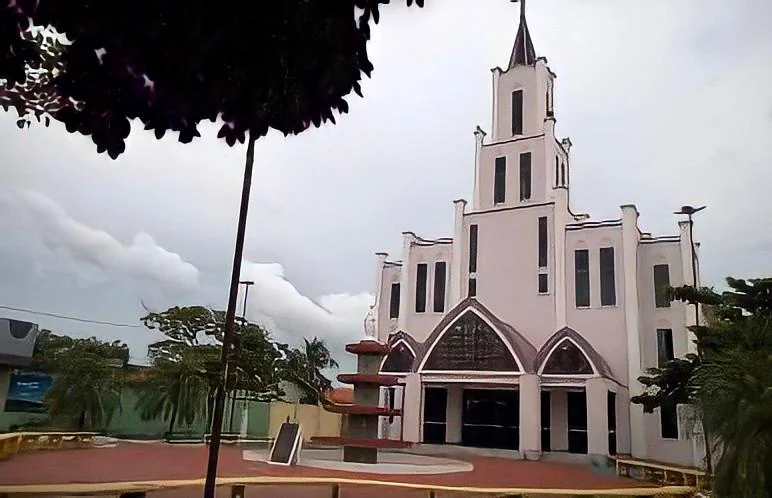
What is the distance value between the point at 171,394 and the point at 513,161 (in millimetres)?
9039

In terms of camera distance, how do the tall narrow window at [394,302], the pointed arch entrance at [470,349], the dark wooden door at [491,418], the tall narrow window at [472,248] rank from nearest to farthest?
the pointed arch entrance at [470,349] < the dark wooden door at [491,418] < the tall narrow window at [472,248] < the tall narrow window at [394,302]

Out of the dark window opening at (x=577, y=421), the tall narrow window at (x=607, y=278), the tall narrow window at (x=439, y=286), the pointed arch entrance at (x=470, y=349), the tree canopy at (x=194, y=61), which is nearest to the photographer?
the tree canopy at (x=194, y=61)

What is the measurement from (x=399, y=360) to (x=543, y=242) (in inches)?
160

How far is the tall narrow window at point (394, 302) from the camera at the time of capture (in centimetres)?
1722

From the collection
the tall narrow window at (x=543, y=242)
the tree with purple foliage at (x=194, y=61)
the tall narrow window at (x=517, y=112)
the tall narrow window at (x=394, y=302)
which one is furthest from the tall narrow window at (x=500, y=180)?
the tree with purple foliage at (x=194, y=61)

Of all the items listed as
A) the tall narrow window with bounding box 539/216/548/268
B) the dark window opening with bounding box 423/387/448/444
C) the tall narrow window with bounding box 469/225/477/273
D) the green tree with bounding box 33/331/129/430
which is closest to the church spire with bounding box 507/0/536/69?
the tall narrow window with bounding box 539/216/548/268

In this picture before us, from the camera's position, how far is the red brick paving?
262 inches

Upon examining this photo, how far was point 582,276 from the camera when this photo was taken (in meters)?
15.2

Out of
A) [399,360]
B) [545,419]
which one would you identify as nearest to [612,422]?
[545,419]

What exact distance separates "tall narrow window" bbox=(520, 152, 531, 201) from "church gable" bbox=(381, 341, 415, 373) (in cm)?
A: 430

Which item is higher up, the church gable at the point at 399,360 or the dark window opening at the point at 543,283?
the dark window opening at the point at 543,283

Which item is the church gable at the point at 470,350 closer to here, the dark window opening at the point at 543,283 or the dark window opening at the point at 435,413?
the dark window opening at the point at 435,413

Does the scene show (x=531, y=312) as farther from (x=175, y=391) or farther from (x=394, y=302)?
(x=175, y=391)

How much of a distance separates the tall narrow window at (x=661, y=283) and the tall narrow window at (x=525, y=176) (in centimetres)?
322
